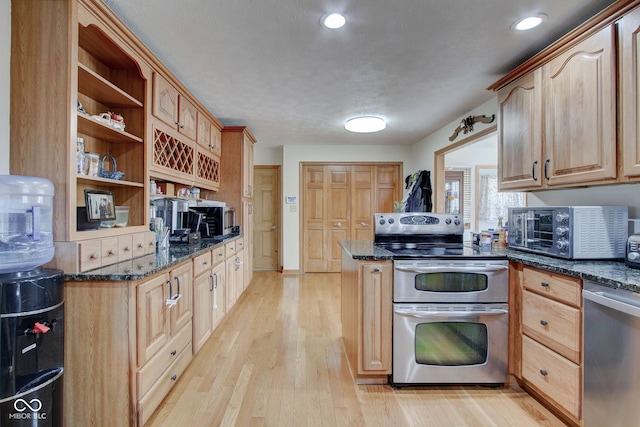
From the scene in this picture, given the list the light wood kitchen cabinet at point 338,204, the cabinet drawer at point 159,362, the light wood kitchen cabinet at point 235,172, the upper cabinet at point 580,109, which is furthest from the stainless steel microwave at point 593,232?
the light wood kitchen cabinet at point 338,204

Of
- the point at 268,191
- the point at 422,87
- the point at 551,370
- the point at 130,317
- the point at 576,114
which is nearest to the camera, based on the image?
the point at 130,317

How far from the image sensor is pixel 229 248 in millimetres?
3248

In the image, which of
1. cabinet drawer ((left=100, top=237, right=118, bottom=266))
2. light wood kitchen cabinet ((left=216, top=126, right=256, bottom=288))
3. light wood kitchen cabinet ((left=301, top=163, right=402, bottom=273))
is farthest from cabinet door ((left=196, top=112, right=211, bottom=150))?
light wood kitchen cabinet ((left=301, top=163, right=402, bottom=273))

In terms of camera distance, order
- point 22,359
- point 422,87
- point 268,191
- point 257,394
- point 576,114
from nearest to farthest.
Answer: point 22,359, point 576,114, point 257,394, point 422,87, point 268,191

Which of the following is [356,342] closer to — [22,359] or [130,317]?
[130,317]

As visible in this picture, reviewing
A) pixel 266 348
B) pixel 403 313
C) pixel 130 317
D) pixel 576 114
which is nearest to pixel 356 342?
pixel 403 313

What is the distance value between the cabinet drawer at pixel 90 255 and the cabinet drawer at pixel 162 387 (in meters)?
0.74

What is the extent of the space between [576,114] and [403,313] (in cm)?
160

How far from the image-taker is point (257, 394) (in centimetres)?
189

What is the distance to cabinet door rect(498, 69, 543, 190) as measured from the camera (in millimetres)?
2061

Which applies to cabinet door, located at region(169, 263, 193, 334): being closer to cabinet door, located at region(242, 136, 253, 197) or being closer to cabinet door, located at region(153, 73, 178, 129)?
cabinet door, located at region(153, 73, 178, 129)

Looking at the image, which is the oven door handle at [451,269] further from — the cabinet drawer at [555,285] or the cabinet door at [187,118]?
the cabinet door at [187,118]

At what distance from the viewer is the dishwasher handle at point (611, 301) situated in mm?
1217

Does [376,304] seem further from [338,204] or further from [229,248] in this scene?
[338,204]
